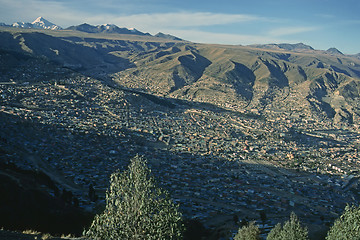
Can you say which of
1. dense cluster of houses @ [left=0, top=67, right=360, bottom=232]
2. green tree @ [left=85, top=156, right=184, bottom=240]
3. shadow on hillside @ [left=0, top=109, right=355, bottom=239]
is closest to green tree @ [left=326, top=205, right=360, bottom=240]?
green tree @ [left=85, top=156, right=184, bottom=240]

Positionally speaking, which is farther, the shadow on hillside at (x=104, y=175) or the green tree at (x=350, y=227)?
the shadow on hillside at (x=104, y=175)

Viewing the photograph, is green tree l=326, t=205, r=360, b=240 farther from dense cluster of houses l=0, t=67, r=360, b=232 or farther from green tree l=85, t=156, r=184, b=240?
dense cluster of houses l=0, t=67, r=360, b=232

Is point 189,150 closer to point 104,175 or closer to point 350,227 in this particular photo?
point 104,175

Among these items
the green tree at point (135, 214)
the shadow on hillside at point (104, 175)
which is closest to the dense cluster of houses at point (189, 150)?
the shadow on hillside at point (104, 175)

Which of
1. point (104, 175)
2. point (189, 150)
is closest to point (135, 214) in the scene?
point (104, 175)

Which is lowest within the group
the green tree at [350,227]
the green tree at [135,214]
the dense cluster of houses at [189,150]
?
the dense cluster of houses at [189,150]

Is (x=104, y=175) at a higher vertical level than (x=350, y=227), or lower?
lower

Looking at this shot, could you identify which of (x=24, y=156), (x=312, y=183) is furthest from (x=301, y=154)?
(x=24, y=156)

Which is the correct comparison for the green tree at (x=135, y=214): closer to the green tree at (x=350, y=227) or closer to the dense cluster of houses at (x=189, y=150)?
the green tree at (x=350, y=227)
